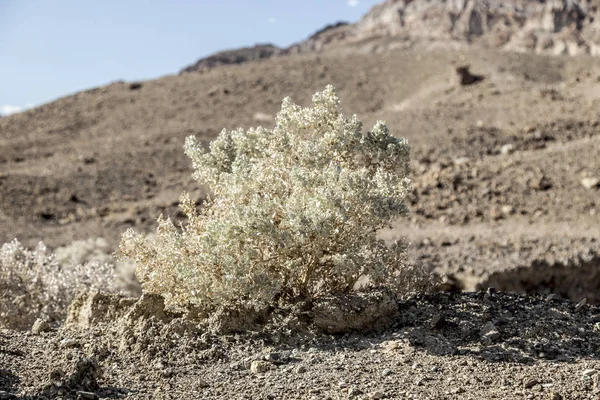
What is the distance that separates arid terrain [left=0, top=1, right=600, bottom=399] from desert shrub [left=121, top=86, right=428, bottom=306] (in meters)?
0.40

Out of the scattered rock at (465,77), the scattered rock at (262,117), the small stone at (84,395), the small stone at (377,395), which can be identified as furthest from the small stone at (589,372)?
the scattered rock at (465,77)

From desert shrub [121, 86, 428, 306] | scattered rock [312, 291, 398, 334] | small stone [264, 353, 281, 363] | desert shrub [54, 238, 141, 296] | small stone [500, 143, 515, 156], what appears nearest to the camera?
small stone [264, 353, 281, 363]

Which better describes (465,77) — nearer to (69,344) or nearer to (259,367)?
(69,344)

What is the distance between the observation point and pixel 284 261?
21.4 feet

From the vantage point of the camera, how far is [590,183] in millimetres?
18625

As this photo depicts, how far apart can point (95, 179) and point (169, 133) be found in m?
6.43

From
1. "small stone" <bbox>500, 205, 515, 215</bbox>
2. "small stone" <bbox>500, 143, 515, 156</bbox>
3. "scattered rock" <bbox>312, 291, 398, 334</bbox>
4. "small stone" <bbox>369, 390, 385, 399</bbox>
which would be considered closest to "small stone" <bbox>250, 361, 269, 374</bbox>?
"scattered rock" <bbox>312, 291, 398, 334</bbox>

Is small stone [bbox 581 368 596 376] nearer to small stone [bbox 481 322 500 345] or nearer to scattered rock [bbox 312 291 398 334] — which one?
small stone [bbox 481 322 500 345]

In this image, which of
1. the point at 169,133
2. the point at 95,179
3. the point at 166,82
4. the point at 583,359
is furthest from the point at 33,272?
the point at 166,82

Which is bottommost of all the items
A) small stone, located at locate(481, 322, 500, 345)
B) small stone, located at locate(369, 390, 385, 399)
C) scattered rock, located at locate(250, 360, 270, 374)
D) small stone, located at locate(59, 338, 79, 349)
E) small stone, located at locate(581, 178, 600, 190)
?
small stone, located at locate(581, 178, 600, 190)

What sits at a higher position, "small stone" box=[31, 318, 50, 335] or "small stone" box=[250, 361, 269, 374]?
"small stone" box=[31, 318, 50, 335]

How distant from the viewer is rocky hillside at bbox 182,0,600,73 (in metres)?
66.1

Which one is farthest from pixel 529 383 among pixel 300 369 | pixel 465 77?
pixel 465 77

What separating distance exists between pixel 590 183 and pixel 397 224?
478 cm
